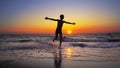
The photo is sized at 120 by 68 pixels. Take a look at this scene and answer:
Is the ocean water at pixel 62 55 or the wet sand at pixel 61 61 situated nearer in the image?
the wet sand at pixel 61 61

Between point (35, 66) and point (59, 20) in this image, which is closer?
point (35, 66)

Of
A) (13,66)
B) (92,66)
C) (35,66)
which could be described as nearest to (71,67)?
(92,66)

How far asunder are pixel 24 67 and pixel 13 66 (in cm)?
47

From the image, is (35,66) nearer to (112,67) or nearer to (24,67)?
(24,67)

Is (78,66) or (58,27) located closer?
(78,66)

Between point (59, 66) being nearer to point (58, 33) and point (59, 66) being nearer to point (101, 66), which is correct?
point (101, 66)

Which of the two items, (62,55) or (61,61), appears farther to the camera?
(62,55)

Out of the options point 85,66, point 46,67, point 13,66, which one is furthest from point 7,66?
point 85,66

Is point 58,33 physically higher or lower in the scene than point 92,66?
higher

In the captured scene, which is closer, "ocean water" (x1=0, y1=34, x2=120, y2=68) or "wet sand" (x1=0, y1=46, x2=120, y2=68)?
"wet sand" (x1=0, y1=46, x2=120, y2=68)

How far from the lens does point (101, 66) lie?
7.15 metres

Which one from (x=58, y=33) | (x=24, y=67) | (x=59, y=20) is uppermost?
(x=59, y=20)

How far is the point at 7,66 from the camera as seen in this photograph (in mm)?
7242

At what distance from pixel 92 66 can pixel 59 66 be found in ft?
4.06
